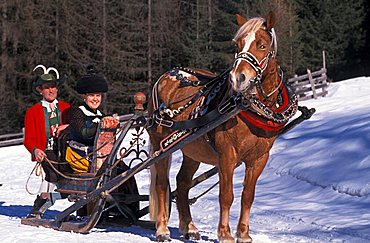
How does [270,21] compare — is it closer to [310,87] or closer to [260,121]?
[260,121]

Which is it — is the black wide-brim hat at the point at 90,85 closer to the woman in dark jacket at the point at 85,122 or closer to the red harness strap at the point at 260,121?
the woman in dark jacket at the point at 85,122

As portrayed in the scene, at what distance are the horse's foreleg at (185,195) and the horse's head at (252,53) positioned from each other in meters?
1.75

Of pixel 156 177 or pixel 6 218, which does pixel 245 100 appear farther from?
pixel 6 218

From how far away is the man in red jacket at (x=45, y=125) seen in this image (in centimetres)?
730

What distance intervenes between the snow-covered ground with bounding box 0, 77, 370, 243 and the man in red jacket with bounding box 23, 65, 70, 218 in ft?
1.45

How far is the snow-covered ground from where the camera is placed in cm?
647

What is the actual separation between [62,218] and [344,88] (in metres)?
22.9

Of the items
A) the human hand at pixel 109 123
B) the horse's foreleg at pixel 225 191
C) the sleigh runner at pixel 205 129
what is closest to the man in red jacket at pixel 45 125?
the sleigh runner at pixel 205 129

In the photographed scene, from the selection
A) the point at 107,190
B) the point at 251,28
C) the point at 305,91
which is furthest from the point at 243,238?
the point at 305,91

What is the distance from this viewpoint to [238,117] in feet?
17.9

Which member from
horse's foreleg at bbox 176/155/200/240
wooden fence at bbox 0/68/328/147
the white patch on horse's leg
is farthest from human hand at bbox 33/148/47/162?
wooden fence at bbox 0/68/328/147

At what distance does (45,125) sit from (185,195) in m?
1.87

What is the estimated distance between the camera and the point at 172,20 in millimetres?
41688

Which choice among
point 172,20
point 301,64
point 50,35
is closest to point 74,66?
point 50,35
